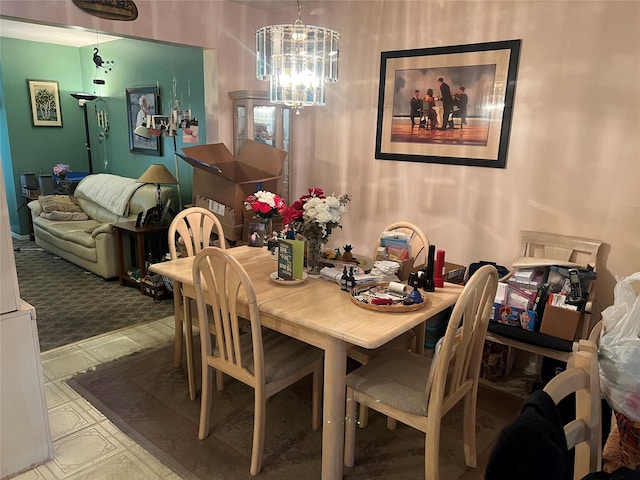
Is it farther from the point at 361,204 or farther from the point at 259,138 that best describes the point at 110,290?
the point at 361,204

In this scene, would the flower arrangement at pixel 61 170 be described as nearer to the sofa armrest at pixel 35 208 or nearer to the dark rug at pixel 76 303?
the sofa armrest at pixel 35 208

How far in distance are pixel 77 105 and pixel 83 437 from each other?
535 centimetres

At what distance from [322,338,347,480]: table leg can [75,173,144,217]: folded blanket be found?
145 inches

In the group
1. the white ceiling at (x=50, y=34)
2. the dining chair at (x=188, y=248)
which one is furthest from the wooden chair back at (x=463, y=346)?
the white ceiling at (x=50, y=34)

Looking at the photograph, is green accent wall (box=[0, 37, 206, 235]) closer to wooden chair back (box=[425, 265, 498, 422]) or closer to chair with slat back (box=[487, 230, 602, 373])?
chair with slat back (box=[487, 230, 602, 373])

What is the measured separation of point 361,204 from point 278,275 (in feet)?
5.15

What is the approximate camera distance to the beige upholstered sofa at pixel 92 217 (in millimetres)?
4422

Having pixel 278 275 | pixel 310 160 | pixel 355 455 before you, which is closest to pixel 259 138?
pixel 310 160

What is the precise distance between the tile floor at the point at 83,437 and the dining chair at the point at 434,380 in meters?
0.93

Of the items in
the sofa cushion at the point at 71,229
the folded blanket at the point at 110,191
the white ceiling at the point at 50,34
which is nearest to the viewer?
the sofa cushion at the point at 71,229

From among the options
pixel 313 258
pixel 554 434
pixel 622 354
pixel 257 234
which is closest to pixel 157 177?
pixel 257 234

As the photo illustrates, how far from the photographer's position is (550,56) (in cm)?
268

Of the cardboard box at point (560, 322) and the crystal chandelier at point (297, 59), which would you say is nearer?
the crystal chandelier at point (297, 59)

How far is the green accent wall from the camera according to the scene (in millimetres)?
4871
